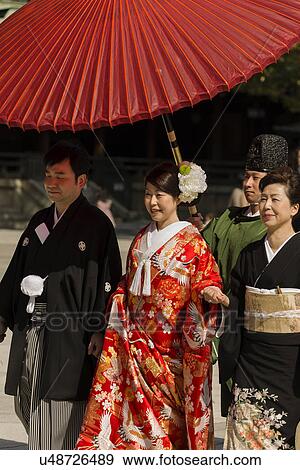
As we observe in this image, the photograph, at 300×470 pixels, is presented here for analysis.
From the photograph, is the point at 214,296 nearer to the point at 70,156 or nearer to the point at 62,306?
the point at 62,306

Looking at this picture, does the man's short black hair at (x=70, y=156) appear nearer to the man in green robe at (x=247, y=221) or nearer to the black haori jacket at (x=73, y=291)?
the black haori jacket at (x=73, y=291)

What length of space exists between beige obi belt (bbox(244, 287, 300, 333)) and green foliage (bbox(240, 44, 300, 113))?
14.7m

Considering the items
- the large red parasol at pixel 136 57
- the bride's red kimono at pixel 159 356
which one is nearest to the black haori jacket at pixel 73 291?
the bride's red kimono at pixel 159 356

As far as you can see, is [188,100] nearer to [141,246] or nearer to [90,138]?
[141,246]

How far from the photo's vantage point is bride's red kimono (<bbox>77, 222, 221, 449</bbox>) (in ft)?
14.4

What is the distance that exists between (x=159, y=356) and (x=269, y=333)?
539mm

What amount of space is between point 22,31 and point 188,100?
0.91 meters

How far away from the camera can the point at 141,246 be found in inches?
181

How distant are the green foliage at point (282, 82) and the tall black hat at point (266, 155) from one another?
46.1 ft

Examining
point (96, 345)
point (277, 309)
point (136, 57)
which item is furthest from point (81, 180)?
point (277, 309)

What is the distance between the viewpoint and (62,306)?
15.4 ft

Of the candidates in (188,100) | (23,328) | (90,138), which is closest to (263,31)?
(188,100)

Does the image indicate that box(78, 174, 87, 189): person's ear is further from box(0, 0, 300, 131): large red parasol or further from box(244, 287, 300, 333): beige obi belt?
box(244, 287, 300, 333): beige obi belt

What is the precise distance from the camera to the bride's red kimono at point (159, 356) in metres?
4.39
